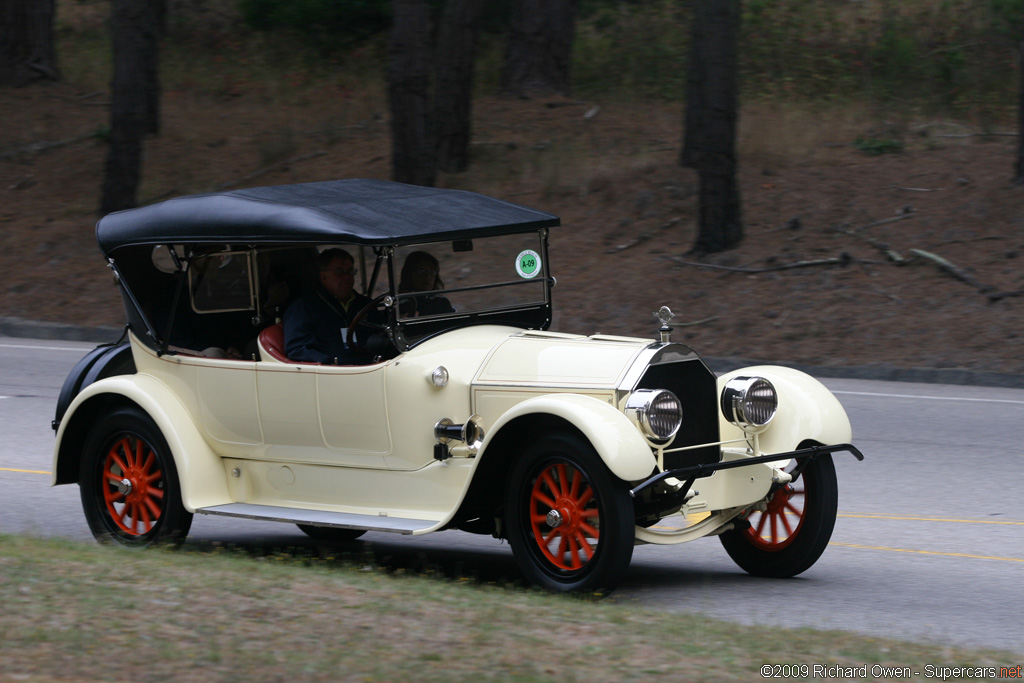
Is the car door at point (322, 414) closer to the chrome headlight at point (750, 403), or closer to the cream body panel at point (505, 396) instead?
the cream body panel at point (505, 396)

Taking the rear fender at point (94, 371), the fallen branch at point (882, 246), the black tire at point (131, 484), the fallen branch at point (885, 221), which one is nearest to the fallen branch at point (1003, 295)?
the fallen branch at point (882, 246)

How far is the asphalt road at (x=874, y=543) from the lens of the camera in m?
5.96

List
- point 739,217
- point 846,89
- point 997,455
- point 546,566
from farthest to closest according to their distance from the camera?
1. point 846,89
2. point 739,217
3. point 997,455
4. point 546,566

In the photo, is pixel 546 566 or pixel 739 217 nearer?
pixel 546 566

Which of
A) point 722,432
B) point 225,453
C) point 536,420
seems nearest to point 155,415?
point 225,453

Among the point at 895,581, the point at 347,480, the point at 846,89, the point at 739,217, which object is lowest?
the point at 895,581

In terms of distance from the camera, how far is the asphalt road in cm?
596

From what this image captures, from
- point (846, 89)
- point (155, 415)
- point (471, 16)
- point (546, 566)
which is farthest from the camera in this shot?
point (846, 89)

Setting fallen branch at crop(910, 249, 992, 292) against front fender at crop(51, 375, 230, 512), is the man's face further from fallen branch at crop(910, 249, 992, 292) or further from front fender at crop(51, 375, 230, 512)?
fallen branch at crop(910, 249, 992, 292)

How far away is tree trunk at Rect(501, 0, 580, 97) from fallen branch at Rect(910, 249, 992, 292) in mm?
9409

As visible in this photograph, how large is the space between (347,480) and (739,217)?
38.7 feet

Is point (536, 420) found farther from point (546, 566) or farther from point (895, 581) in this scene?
point (895, 581)

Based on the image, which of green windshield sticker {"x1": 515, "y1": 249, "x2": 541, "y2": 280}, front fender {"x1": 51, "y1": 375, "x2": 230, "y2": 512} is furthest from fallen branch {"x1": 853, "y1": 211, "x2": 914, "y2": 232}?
front fender {"x1": 51, "y1": 375, "x2": 230, "y2": 512}

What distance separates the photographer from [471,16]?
68.6ft
